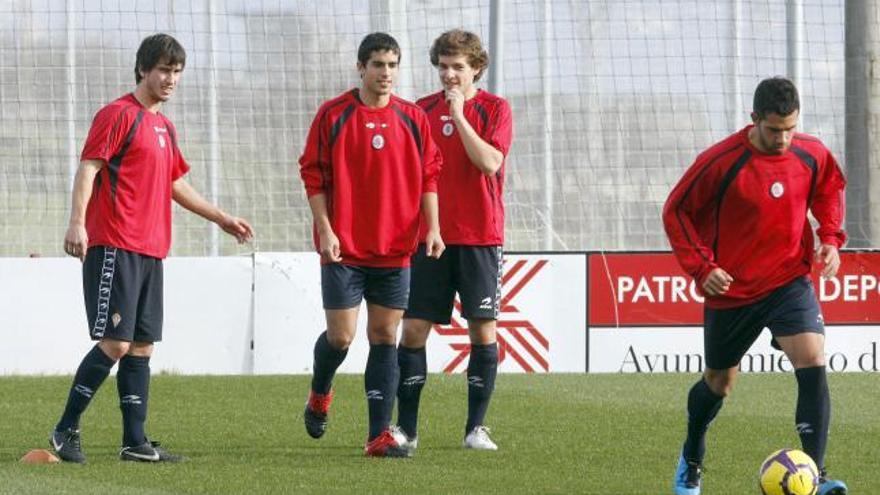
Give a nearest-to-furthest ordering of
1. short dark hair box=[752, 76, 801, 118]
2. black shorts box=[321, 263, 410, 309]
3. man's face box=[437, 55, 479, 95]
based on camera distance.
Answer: short dark hair box=[752, 76, 801, 118]
black shorts box=[321, 263, 410, 309]
man's face box=[437, 55, 479, 95]

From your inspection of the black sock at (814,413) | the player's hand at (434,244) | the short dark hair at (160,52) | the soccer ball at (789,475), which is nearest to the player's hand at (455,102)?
the player's hand at (434,244)

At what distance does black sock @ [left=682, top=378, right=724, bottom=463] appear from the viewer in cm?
792

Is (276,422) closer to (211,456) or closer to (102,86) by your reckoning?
(211,456)

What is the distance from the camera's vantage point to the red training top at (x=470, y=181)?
9.52 metres

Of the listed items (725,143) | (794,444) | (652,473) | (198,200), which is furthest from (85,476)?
(794,444)

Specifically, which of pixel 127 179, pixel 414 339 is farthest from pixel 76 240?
pixel 414 339

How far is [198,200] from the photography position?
30.7ft

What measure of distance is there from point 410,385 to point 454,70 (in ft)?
5.22

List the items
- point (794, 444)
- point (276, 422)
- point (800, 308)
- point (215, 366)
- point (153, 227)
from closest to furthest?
point (800, 308) → point (153, 227) → point (794, 444) → point (276, 422) → point (215, 366)

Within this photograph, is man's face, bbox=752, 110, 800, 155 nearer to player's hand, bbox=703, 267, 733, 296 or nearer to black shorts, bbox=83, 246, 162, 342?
player's hand, bbox=703, 267, 733, 296

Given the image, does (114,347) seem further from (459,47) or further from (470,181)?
(459,47)

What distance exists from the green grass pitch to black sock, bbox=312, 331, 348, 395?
326 mm

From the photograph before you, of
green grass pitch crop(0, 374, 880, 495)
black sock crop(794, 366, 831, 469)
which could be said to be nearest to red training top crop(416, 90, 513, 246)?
green grass pitch crop(0, 374, 880, 495)

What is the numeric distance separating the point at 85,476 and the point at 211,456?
3.30 feet
